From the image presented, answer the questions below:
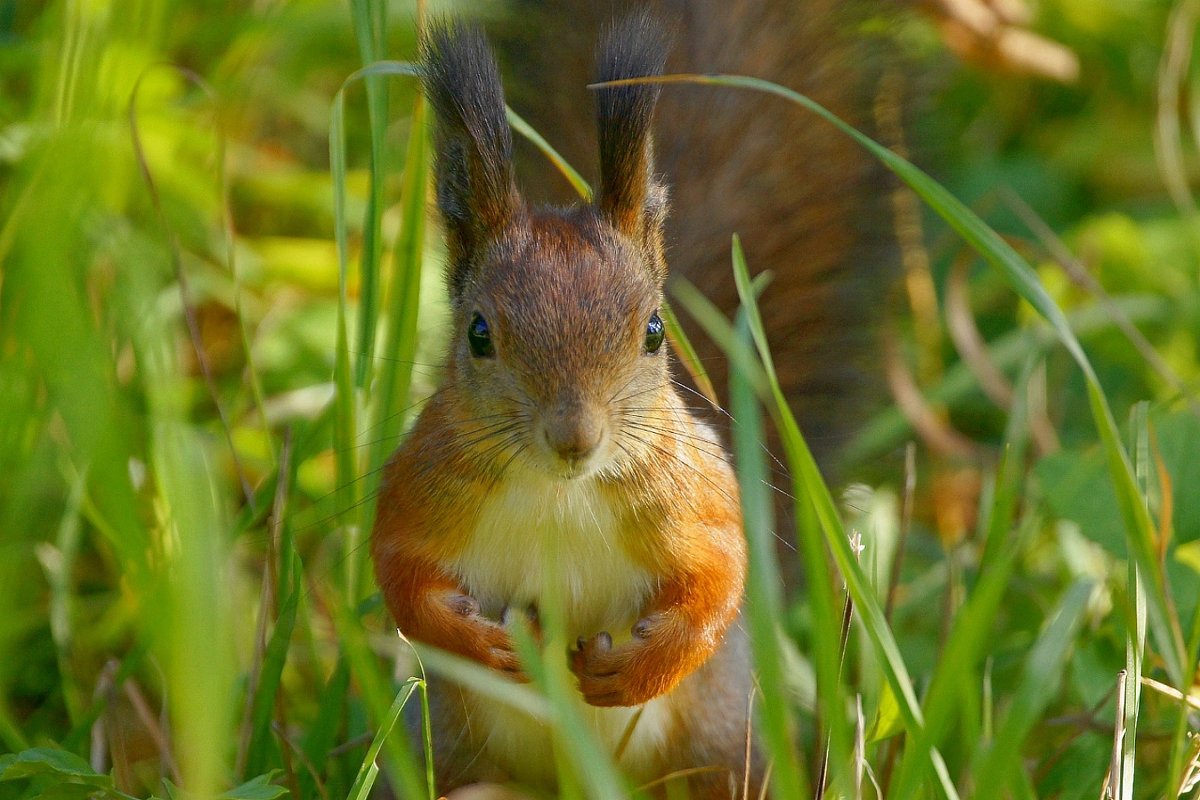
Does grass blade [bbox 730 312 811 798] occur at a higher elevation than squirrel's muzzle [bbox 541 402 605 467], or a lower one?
lower

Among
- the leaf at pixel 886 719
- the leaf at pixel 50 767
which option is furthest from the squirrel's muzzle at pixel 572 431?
the leaf at pixel 50 767

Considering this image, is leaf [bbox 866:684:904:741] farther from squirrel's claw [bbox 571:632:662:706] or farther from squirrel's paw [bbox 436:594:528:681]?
squirrel's paw [bbox 436:594:528:681]

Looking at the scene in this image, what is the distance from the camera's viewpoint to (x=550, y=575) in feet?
Result: 4.33

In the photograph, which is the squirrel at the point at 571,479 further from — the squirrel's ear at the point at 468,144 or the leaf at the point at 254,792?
the leaf at the point at 254,792

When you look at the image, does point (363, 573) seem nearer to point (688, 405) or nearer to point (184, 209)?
point (688, 405)

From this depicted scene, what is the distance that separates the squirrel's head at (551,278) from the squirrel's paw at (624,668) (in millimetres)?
183

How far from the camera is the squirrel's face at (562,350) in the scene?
1.27 m

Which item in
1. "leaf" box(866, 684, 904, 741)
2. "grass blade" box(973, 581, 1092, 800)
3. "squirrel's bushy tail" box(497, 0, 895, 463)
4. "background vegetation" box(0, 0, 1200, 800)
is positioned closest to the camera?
"grass blade" box(973, 581, 1092, 800)

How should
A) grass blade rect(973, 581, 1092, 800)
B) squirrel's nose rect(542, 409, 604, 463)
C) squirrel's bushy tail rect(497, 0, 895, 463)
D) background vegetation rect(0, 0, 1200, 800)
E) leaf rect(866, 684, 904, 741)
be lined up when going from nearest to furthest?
grass blade rect(973, 581, 1092, 800)
background vegetation rect(0, 0, 1200, 800)
squirrel's nose rect(542, 409, 604, 463)
leaf rect(866, 684, 904, 741)
squirrel's bushy tail rect(497, 0, 895, 463)

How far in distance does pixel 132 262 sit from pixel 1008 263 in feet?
3.06

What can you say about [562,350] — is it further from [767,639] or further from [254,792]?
[254,792]

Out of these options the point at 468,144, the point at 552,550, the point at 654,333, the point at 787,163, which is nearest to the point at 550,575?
the point at 552,550

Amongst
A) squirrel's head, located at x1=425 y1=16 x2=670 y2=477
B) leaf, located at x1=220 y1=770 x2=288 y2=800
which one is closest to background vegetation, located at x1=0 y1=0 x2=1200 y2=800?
leaf, located at x1=220 y1=770 x2=288 y2=800

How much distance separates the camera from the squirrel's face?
127cm
